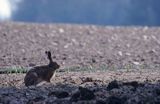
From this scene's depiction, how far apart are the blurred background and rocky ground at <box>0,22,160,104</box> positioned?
479 millimetres

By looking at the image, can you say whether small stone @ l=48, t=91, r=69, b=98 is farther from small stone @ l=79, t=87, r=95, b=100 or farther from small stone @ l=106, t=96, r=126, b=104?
small stone @ l=106, t=96, r=126, b=104

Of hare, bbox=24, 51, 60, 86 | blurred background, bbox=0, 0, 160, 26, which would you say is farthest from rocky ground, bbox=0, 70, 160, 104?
blurred background, bbox=0, 0, 160, 26

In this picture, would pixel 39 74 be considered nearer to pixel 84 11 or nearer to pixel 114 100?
pixel 114 100

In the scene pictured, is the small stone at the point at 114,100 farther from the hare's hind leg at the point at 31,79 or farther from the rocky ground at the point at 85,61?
the hare's hind leg at the point at 31,79

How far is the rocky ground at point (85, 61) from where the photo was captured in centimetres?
794

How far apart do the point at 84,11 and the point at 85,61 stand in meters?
7.19

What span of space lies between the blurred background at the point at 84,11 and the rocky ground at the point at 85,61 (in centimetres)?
48

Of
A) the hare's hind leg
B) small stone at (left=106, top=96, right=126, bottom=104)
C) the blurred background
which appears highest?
the blurred background

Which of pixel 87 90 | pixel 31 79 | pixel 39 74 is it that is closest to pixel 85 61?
pixel 39 74

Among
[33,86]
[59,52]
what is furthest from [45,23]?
[33,86]

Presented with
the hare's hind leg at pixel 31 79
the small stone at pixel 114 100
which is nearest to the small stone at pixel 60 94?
the small stone at pixel 114 100

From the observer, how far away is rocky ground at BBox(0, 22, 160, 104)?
7.94m

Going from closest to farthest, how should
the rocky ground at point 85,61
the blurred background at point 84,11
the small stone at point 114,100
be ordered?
1. the small stone at point 114,100
2. the rocky ground at point 85,61
3. the blurred background at point 84,11

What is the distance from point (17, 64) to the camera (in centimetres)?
1270
